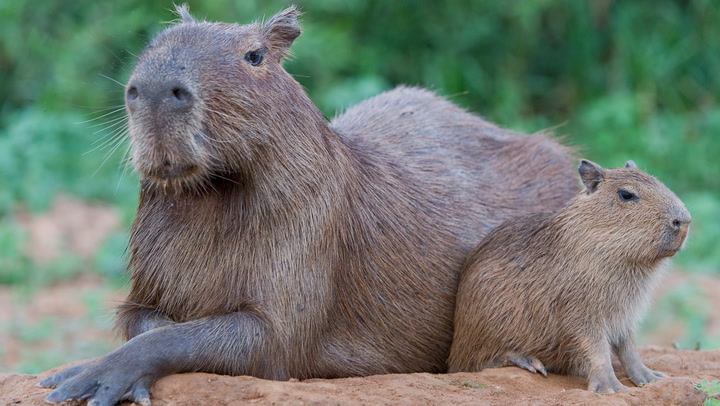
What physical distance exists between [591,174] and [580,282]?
0.48 m

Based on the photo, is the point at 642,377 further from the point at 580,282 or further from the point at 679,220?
the point at 679,220

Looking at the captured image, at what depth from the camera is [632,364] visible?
4.26 metres

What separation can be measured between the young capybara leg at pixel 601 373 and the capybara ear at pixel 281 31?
5.69 feet

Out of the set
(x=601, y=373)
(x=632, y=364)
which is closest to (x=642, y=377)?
(x=632, y=364)

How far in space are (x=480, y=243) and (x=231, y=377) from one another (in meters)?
1.42

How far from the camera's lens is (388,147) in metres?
4.93

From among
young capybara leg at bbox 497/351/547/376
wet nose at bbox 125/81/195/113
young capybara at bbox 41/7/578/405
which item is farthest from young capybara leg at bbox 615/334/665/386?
wet nose at bbox 125/81/195/113

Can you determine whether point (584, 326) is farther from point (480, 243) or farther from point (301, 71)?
point (301, 71)

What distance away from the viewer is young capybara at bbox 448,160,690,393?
4.11 metres

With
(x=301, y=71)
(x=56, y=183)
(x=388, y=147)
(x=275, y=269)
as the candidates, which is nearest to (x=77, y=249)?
(x=56, y=183)

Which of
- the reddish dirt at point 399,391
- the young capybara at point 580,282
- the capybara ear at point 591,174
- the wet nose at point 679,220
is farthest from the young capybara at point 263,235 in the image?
the wet nose at point 679,220

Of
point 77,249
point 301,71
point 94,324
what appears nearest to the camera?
point 94,324

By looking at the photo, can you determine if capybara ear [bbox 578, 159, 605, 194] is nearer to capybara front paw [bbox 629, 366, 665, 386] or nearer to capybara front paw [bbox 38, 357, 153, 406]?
capybara front paw [bbox 629, 366, 665, 386]

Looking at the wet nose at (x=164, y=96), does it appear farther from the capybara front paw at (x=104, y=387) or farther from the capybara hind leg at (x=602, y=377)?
the capybara hind leg at (x=602, y=377)
